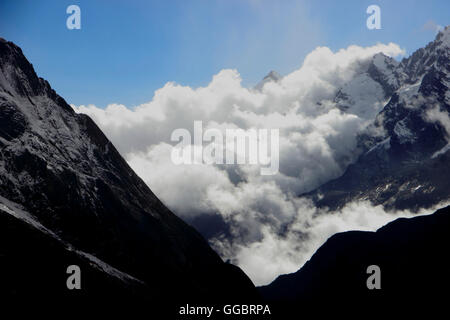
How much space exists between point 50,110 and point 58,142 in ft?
65.0

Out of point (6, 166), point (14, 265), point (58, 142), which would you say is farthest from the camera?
point (58, 142)

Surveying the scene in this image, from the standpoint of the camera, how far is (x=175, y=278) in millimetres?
161750

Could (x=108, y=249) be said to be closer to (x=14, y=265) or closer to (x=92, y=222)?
(x=92, y=222)

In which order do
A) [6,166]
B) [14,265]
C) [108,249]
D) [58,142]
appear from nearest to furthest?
[14,265], [6,166], [108,249], [58,142]

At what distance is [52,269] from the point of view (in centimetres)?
11394

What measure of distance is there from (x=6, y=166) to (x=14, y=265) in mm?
38000

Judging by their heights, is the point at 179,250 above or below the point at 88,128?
below

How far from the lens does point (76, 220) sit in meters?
141

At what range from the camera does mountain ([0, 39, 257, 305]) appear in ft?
374

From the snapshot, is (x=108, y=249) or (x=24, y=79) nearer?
(x=108, y=249)

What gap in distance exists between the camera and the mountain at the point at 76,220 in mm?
114000
